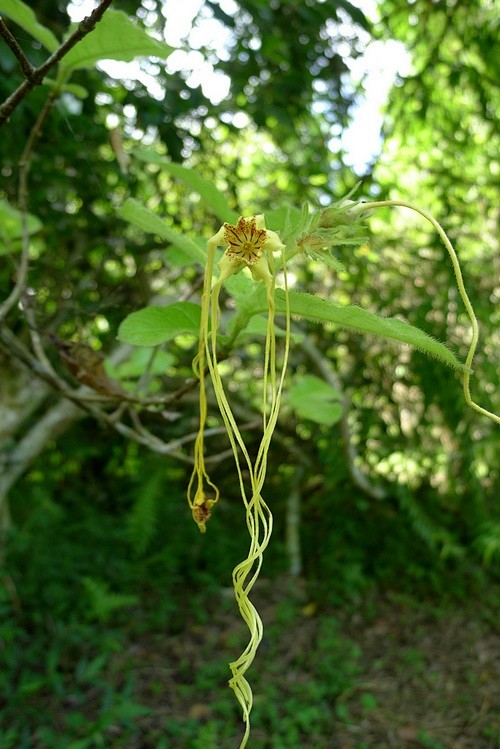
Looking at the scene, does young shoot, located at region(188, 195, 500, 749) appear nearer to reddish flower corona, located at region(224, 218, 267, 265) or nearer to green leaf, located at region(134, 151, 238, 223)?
reddish flower corona, located at region(224, 218, 267, 265)

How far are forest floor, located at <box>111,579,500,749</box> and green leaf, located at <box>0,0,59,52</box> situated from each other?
1321mm

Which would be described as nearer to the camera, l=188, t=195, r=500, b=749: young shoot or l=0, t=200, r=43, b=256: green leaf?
l=188, t=195, r=500, b=749: young shoot

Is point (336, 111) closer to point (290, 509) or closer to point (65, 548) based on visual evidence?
Result: point (290, 509)

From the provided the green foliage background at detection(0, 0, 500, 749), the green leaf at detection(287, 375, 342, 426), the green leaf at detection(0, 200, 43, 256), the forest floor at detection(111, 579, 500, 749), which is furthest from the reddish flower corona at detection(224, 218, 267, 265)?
the forest floor at detection(111, 579, 500, 749)

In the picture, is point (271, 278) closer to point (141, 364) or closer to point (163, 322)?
point (163, 322)

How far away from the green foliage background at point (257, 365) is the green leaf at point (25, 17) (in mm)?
636

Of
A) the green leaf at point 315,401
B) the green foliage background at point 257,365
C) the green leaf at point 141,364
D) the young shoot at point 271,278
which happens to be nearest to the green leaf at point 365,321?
the young shoot at point 271,278

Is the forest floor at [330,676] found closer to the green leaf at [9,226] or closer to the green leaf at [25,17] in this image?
the green leaf at [9,226]

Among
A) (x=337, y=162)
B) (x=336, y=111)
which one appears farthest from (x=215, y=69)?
(x=337, y=162)

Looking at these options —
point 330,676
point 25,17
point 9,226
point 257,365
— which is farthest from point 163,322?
point 257,365

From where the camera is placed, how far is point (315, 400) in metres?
0.91

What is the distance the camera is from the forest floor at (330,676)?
4.88ft

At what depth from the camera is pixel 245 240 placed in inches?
14.4

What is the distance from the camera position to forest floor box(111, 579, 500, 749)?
1.49 meters
